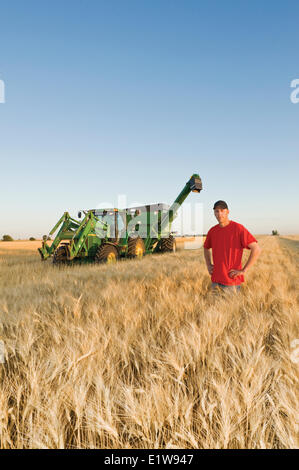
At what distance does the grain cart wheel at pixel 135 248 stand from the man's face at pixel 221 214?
30.3 ft

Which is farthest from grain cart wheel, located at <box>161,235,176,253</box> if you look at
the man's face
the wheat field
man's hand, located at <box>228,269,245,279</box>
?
the wheat field

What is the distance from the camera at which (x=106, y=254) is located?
36.0 ft

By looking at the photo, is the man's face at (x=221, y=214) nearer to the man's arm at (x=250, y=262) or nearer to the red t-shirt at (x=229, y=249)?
the red t-shirt at (x=229, y=249)

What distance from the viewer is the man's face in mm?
3590

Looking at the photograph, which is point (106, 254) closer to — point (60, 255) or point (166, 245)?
point (60, 255)

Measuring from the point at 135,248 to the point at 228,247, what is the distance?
9419 mm

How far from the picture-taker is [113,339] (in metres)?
2.04

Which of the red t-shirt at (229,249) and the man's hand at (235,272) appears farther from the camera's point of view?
the red t-shirt at (229,249)

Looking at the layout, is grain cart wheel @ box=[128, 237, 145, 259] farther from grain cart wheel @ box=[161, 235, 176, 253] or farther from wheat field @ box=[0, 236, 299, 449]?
wheat field @ box=[0, 236, 299, 449]

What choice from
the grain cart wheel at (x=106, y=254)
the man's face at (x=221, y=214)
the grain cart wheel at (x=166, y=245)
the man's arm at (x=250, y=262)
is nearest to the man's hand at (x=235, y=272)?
the man's arm at (x=250, y=262)

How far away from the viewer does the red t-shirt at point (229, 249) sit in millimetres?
3588

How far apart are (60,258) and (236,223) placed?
8710 mm
